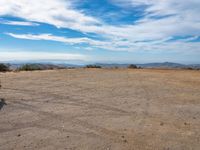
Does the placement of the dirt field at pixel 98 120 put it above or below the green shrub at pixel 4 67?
below

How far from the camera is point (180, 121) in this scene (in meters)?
9.05

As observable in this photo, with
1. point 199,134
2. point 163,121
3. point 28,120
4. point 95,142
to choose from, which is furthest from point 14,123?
point 199,134

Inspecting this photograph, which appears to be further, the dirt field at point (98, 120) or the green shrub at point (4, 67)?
the green shrub at point (4, 67)

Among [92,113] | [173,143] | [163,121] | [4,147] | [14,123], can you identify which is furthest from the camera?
[92,113]

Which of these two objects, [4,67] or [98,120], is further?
[4,67]

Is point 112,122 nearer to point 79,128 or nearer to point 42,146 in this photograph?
point 79,128

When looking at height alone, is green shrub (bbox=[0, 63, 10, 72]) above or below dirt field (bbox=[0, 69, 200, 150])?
above

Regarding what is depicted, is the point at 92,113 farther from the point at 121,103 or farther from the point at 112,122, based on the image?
the point at 121,103

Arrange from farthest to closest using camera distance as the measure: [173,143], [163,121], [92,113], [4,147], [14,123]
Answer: [92,113] → [163,121] → [14,123] → [173,143] → [4,147]

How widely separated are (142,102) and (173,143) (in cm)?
490

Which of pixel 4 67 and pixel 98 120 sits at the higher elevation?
pixel 4 67

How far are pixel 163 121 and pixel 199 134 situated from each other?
1414mm

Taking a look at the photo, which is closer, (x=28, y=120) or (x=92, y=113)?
(x=28, y=120)

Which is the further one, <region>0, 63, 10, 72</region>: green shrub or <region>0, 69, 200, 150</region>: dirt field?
<region>0, 63, 10, 72</region>: green shrub
